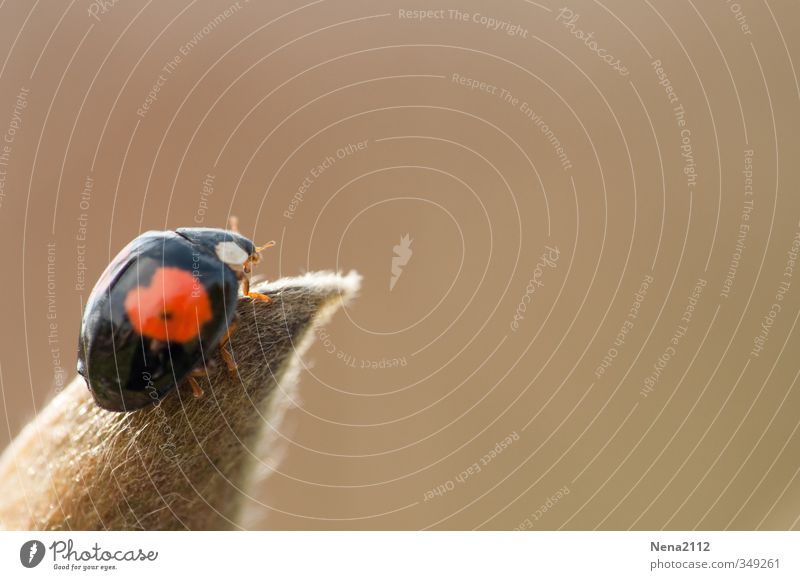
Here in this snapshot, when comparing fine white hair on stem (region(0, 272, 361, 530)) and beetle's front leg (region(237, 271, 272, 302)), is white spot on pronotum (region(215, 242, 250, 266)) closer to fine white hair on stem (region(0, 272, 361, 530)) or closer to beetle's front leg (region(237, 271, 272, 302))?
beetle's front leg (region(237, 271, 272, 302))

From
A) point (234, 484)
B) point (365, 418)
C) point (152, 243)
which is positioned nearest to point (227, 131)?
point (152, 243)

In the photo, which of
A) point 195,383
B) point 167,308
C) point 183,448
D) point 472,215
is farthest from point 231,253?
point 472,215

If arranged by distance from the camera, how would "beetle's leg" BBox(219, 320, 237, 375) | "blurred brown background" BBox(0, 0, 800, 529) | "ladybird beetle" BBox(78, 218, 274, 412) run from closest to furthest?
"beetle's leg" BBox(219, 320, 237, 375) < "ladybird beetle" BBox(78, 218, 274, 412) < "blurred brown background" BBox(0, 0, 800, 529)

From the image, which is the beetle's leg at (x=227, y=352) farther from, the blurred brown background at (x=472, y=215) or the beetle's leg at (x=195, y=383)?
the blurred brown background at (x=472, y=215)

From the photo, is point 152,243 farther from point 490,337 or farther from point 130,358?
point 490,337

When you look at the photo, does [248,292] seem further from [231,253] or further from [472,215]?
[472,215]

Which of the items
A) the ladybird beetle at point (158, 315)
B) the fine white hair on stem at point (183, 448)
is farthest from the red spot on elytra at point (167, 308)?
the fine white hair on stem at point (183, 448)

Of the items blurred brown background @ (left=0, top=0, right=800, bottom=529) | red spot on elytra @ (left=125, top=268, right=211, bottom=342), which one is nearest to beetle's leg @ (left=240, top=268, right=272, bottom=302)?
red spot on elytra @ (left=125, top=268, right=211, bottom=342)

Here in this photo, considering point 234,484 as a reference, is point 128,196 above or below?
above
